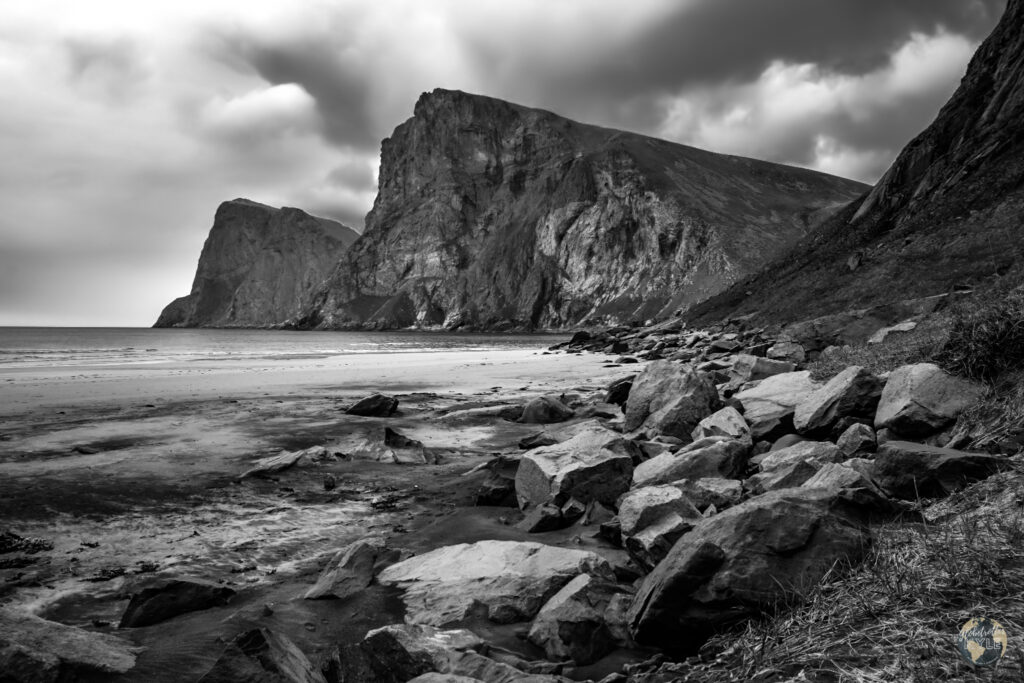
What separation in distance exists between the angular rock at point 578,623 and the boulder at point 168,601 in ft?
8.52

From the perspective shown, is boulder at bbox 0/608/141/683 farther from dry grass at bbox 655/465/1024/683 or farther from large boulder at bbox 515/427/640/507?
large boulder at bbox 515/427/640/507

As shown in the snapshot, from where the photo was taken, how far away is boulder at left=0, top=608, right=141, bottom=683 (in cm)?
254

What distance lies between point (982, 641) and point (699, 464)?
12.5ft

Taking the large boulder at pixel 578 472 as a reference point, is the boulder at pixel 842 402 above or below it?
above

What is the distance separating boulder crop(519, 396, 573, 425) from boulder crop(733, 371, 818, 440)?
4.75 m

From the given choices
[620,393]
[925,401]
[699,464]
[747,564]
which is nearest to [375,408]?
[620,393]

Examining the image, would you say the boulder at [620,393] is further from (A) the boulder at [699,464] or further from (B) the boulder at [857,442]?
(B) the boulder at [857,442]

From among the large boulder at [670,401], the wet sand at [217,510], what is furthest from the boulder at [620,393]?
the large boulder at [670,401]

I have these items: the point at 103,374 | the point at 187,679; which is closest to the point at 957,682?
the point at 187,679

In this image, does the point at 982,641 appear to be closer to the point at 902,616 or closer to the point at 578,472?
the point at 902,616

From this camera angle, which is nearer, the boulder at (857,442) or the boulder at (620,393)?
the boulder at (857,442)

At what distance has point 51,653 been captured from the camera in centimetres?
266

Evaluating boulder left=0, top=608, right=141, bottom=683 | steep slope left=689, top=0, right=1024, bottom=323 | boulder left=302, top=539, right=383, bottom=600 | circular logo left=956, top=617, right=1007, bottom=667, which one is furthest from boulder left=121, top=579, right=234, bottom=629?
steep slope left=689, top=0, right=1024, bottom=323

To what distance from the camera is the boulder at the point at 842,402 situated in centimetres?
608
